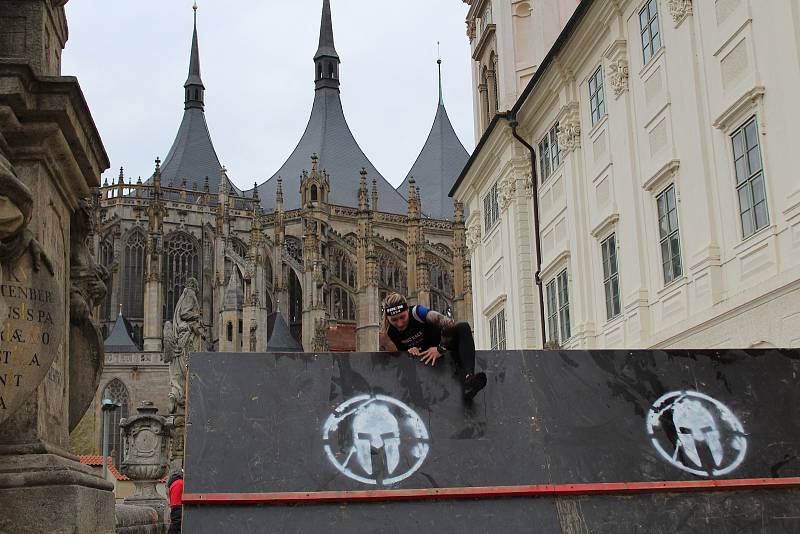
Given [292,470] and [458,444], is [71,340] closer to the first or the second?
[292,470]

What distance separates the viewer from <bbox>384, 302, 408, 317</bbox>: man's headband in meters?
5.50

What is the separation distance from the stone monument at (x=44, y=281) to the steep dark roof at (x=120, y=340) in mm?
51256

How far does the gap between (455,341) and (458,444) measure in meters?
0.57

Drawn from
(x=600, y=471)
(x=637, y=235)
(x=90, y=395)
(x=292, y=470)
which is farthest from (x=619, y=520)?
(x=637, y=235)

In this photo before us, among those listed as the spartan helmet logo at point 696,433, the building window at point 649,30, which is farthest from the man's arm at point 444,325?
the building window at point 649,30

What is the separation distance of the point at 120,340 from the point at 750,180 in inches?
1932

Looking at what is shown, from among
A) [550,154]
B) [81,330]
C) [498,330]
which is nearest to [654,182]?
[550,154]

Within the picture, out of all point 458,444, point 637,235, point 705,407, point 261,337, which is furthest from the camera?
point 261,337

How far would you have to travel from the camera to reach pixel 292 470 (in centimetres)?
493

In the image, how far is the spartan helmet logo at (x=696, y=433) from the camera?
528 cm

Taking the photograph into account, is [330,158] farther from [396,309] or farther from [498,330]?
[396,309]

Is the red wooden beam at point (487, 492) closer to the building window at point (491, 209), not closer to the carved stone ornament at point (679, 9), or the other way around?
the carved stone ornament at point (679, 9)

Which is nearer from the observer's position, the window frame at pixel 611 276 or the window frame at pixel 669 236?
the window frame at pixel 669 236

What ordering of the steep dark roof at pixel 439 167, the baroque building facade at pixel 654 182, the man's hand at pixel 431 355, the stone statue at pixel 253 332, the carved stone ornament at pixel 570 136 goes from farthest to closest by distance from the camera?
the steep dark roof at pixel 439 167
the stone statue at pixel 253 332
the carved stone ornament at pixel 570 136
the baroque building facade at pixel 654 182
the man's hand at pixel 431 355
